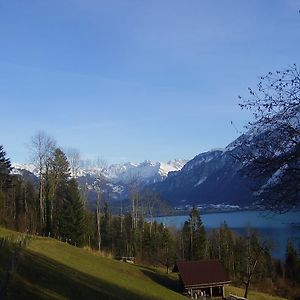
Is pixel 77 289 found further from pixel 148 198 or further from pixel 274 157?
pixel 148 198

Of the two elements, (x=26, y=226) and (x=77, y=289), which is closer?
(x=77, y=289)

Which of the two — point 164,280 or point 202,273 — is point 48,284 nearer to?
point 164,280

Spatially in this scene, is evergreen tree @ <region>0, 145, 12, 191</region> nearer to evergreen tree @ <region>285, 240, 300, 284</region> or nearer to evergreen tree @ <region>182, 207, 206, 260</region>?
evergreen tree @ <region>182, 207, 206, 260</region>

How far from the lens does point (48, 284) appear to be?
21.9 m

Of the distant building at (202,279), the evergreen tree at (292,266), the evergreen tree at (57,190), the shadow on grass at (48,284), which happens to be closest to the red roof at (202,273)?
the distant building at (202,279)

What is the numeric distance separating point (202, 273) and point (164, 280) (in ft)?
15.8

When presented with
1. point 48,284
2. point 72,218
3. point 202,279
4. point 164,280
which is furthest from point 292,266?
point 48,284

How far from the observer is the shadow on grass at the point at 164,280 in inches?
2030

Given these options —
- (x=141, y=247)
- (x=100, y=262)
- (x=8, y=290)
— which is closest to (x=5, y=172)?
(x=141, y=247)

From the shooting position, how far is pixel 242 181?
39.9 ft

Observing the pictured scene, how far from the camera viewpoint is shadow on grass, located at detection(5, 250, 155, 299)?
18688 mm

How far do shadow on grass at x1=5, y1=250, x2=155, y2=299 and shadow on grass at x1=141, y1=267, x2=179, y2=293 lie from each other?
24026 millimetres

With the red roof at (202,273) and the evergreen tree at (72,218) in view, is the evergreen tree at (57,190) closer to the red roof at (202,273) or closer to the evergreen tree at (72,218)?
the evergreen tree at (72,218)

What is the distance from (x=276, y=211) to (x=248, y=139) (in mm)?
1899
